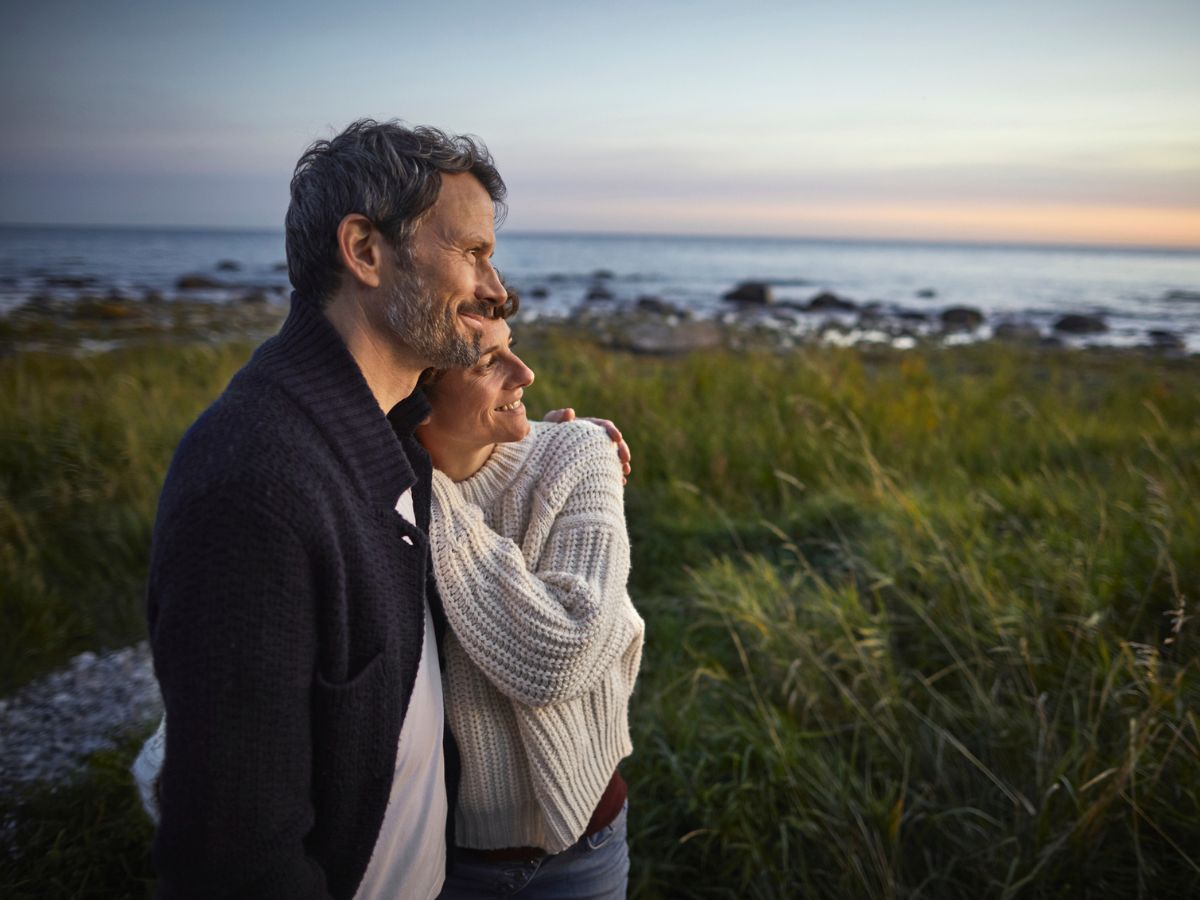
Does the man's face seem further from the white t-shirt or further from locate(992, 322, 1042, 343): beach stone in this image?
locate(992, 322, 1042, 343): beach stone

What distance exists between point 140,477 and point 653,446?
135 inches

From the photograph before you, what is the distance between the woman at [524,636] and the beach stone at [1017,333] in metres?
22.6

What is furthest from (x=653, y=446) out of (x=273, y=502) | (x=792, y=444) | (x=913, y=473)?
(x=273, y=502)

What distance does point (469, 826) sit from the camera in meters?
1.70

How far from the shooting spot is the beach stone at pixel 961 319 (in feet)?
87.6

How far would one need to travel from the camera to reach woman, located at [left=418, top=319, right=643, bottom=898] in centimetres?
159

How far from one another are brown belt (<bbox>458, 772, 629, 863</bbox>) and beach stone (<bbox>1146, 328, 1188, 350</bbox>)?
2260 centimetres

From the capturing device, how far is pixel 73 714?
3309 mm

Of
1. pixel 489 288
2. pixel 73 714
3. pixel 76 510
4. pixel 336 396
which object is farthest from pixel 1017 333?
pixel 336 396

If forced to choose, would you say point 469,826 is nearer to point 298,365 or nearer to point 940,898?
point 298,365

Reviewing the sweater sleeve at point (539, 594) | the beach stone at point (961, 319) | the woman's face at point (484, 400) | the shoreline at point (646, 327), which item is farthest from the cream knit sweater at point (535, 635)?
the beach stone at point (961, 319)

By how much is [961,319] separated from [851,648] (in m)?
27.3

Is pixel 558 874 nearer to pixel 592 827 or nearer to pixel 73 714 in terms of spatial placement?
pixel 592 827

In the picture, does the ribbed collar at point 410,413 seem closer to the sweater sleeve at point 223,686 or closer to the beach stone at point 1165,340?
the sweater sleeve at point 223,686
